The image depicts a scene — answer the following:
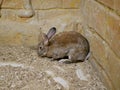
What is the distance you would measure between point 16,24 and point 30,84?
3.21 feet

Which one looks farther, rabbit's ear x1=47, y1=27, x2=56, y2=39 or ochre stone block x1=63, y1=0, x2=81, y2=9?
ochre stone block x1=63, y1=0, x2=81, y2=9

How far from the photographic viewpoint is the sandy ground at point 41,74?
2254mm

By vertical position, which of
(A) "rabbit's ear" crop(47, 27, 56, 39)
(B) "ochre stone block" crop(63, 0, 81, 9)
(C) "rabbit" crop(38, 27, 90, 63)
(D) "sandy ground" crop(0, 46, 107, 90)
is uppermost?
(B) "ochre stone block" crop(63, 0, 81, 9)

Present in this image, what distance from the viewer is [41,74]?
2441mm

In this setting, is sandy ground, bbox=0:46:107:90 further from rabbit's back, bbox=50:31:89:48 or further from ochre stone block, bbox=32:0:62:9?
ochre stone block, bbox=32:0:62:9

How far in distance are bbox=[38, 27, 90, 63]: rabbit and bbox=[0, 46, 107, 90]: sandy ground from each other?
7 cm

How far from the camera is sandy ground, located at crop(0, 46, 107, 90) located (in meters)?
2.25

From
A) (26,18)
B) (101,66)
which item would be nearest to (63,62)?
(101,66)

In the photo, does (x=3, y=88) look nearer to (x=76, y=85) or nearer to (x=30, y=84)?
(x=30, y=84)

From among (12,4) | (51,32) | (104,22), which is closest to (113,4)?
(104,22)

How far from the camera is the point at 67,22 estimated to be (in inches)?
120

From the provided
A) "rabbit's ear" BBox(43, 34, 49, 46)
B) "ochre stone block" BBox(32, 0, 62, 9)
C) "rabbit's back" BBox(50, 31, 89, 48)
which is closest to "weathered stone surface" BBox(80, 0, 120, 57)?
"rabbit's back" BBox(50, 31, 89, 48)

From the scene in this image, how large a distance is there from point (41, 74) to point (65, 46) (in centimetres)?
44

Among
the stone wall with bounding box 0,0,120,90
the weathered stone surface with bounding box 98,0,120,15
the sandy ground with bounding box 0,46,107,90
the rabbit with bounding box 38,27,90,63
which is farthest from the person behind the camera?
the stone wall with bounding box 0,0,120,90
